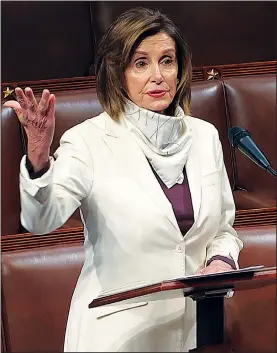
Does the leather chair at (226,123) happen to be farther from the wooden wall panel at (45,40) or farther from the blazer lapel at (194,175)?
the blazer lapel at (194,175)

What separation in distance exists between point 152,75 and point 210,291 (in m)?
0.25

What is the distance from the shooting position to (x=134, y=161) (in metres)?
0.80

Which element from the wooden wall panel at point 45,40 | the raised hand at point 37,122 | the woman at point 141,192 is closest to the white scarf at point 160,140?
the woman at point 141,192

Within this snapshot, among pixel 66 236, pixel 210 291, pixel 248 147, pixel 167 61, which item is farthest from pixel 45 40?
pixel 210 291

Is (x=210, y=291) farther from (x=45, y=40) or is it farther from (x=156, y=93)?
(x=45, y=40)

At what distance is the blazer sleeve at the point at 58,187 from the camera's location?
0.67 metres

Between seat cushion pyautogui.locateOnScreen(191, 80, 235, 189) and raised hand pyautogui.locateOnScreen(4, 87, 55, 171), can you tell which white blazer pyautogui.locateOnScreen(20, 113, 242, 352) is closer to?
raised hand pyautogui.locateOnScreen(4, 87, 55, 171)

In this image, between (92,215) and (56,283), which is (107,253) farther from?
(56,283)

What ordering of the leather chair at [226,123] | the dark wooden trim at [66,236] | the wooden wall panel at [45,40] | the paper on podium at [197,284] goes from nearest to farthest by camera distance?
the paper on podium at [197,284], the dark wooden trim at [66,236], the leather chair at [226,123], the wooden wall panel at [45,40]

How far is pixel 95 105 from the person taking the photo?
1.19 m

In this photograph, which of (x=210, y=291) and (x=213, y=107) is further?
(x=213, y=107)

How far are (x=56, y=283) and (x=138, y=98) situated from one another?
332mm

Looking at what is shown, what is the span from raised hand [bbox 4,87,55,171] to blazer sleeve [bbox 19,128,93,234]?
0.01 metres

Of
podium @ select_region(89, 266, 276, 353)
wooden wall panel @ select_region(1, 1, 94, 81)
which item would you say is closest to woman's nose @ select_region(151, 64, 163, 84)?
podium @ select_region(89, 266, 276, 353)
